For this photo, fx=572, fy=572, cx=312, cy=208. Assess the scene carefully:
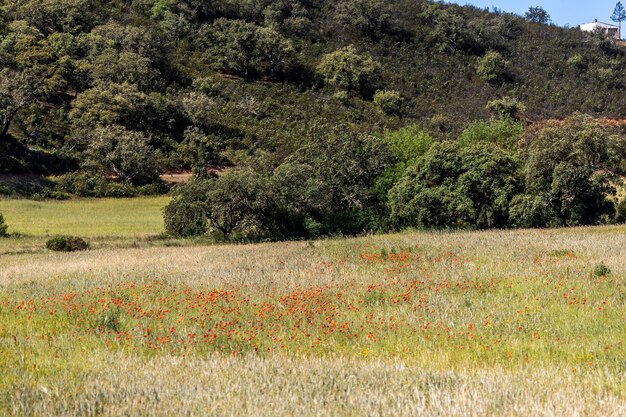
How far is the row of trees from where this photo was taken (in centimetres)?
3931

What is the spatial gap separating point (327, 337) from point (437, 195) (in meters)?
31.2

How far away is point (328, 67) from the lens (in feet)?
377

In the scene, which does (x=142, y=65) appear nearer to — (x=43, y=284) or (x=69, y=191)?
(x=69, y=191)

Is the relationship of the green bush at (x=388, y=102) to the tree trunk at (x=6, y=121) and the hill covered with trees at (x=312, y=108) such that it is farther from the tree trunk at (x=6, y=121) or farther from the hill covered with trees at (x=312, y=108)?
the tree trunk at (x=6, y=121)

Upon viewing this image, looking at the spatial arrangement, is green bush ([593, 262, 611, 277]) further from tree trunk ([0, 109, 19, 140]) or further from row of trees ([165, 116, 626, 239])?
tree trunk ([0, 109, 19, 140])

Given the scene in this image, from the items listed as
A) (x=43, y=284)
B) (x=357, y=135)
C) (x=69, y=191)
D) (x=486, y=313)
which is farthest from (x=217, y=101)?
(x=486, y=313)

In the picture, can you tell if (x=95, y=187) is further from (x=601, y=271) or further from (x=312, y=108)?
(x=601, y=271)

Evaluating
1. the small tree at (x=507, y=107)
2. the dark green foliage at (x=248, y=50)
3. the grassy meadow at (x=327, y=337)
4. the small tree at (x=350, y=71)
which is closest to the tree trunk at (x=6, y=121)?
the dark green foliage at (x=248, y=50)

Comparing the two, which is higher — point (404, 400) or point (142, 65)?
point (142, 65)

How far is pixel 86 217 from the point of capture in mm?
49312

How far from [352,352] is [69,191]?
196ft

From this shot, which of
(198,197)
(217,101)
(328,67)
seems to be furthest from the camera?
(328,67)

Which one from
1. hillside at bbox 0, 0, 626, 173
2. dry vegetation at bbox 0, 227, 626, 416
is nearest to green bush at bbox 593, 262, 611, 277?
dry vegetation at bbox 0, 227, 626, 416

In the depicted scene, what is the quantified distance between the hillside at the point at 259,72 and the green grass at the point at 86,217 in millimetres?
14304
